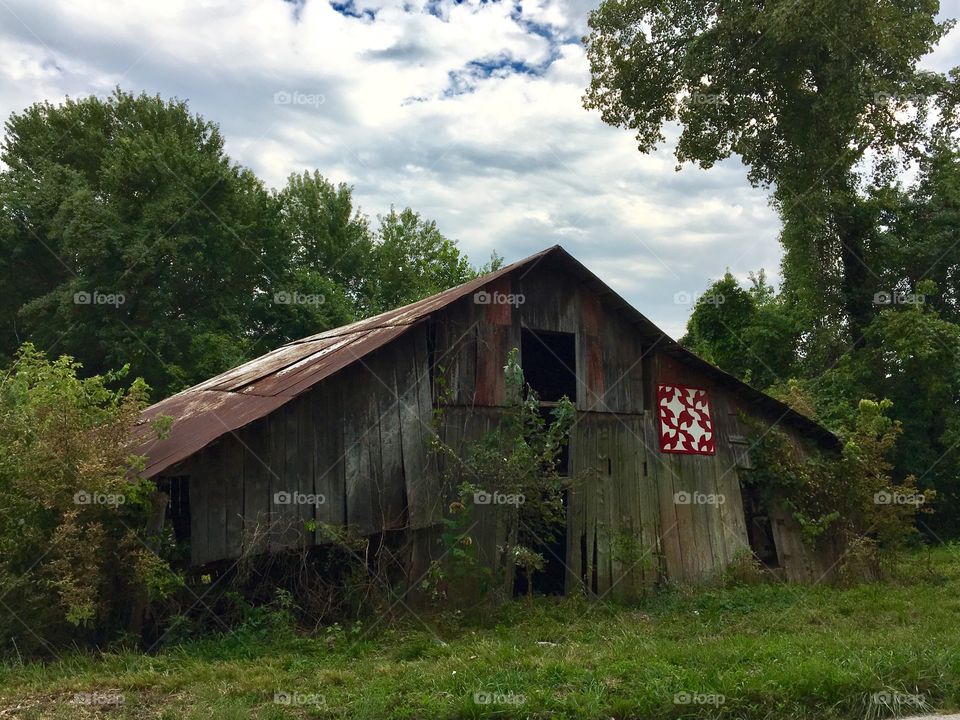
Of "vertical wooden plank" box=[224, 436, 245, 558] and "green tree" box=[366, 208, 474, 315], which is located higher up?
"green tree" box=[366, 208, 474, 315]

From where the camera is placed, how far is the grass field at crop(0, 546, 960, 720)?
6.60 meters

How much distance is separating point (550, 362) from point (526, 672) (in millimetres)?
7113

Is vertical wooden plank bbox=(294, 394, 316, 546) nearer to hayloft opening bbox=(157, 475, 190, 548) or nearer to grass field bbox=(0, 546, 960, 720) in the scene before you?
grass field bbox=(0, 546, 960, 720)

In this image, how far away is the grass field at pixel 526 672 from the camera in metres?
6.60

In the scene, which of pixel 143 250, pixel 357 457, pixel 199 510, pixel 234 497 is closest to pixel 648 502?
pixel 357 457

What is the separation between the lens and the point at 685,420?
42.5 ft

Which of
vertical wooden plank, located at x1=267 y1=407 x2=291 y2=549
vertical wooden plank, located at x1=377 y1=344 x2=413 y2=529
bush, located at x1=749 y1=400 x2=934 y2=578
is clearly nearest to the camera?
vertical wooden plank, located at x1=267 y1=407 x2=291 y2=549

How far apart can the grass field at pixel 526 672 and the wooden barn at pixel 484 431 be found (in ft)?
4.22

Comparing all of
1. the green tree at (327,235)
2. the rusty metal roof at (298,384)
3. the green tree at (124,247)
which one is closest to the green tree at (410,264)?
the green tree at (327,235)

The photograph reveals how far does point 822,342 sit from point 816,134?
5.63m

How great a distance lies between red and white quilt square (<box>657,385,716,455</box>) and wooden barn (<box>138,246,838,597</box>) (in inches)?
1.0

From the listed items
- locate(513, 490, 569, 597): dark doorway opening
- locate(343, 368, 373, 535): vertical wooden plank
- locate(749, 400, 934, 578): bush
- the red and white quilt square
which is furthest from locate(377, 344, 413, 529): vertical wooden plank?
locate(749, 400, 934, 578): bush

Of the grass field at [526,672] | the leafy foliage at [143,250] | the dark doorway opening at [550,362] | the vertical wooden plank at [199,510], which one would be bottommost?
the grass field at [526,672]

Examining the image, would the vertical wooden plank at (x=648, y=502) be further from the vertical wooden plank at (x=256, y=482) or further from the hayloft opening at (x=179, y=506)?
the hayloft opening at (x=179, y=506)
